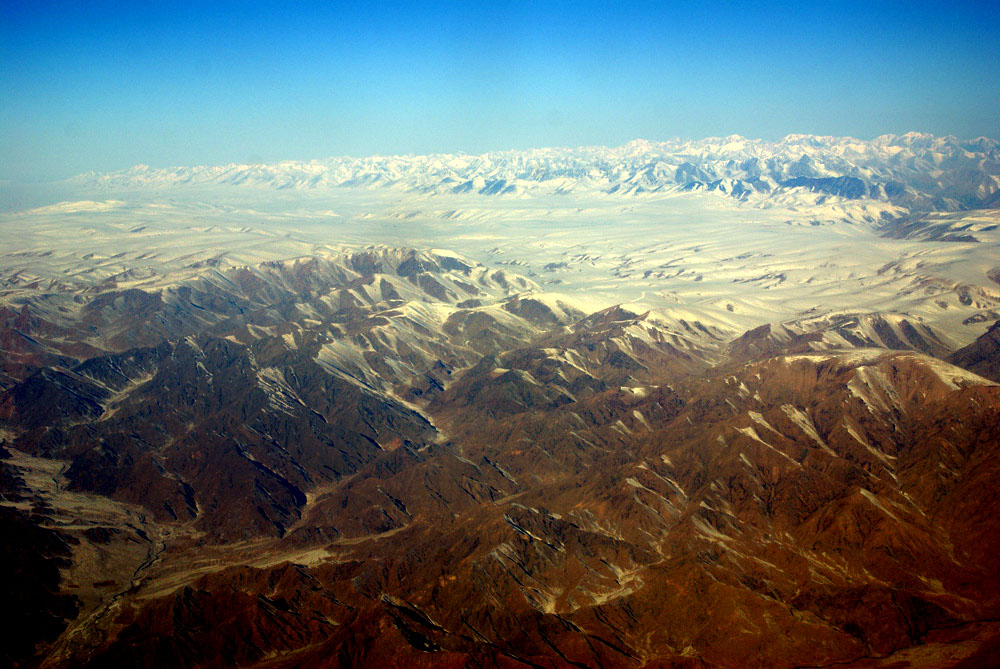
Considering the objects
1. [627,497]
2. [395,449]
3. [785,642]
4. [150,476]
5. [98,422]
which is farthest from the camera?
[98,422]

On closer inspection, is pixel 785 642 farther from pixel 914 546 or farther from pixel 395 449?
pixel 395 449

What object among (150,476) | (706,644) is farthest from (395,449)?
(706,644)

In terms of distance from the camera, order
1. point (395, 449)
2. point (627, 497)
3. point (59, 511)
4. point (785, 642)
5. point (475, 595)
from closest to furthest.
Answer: point (785, 642)
point (475, 595)
point (627, 497)
point (59, 511)
point (395, 449)

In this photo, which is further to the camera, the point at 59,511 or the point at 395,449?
A: the point at 395,449

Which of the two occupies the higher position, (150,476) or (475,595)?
(475,595)

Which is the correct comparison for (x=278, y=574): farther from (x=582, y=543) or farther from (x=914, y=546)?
(x=914, y=546)

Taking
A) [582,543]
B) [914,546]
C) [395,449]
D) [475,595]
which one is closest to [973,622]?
[914,546]
